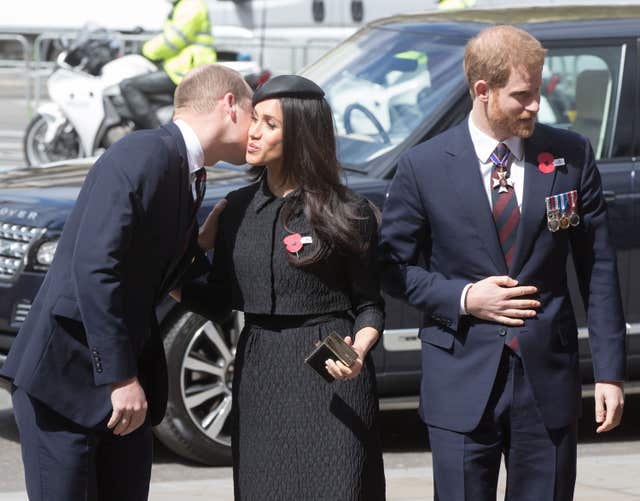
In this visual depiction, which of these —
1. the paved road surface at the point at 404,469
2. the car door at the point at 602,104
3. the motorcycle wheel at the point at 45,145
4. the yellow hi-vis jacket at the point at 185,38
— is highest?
the car door at the point at 602,104

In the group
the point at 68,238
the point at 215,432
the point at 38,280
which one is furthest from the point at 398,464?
the point at 68,238

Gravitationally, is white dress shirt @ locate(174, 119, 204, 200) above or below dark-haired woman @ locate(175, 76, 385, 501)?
above

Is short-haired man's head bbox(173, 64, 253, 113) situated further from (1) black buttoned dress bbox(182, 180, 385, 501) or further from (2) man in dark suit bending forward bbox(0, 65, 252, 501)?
(1) black buttoned dress bbox(182, 180, 385, 501)

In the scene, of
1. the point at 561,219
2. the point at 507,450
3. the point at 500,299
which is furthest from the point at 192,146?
the point at 507,450

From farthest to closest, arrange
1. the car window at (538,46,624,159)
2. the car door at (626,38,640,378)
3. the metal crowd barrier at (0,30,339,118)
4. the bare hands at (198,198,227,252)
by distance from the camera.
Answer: the metal crowd barrier at (0,30,339,118)
the car window at (538,46,624,159)
the car door at (626,38,640,378)
the bare hands at (198,198,227,252)

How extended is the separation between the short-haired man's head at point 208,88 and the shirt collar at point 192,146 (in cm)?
6

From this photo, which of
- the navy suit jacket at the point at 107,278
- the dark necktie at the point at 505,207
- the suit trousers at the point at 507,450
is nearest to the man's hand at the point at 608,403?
the suit trousers at the point at 507,450

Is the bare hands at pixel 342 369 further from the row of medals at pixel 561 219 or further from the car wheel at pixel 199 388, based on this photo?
the car wheel at pixel 199 388

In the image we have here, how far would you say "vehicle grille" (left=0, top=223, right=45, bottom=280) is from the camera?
6832 mm

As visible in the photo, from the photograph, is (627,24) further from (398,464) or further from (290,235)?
(290,235)

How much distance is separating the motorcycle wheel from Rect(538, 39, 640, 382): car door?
7.89m

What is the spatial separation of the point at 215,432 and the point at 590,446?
1862 mm

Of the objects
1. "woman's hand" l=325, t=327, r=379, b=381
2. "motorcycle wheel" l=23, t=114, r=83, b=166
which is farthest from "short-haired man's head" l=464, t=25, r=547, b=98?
"motorcycle wheel" l=23, t=114, r=83, b=166

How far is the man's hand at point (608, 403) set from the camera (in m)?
4.42
